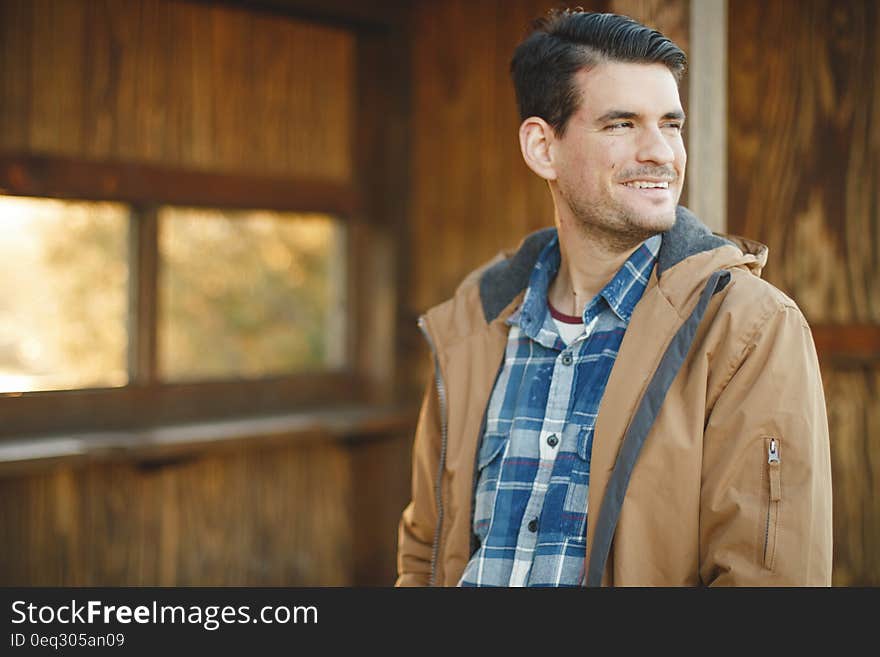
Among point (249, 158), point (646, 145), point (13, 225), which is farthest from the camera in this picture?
point (249, 158)

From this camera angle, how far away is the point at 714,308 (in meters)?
1.58

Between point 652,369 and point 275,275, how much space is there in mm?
2383

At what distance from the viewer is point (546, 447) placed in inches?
68.4

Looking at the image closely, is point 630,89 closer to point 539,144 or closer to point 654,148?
point 654,148

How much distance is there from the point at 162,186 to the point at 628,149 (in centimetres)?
213

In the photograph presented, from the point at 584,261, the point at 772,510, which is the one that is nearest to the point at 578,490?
the point at 772,510

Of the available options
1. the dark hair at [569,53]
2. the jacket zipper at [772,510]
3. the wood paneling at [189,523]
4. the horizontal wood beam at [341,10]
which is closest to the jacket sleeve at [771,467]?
the jacket zipper at [772,510]

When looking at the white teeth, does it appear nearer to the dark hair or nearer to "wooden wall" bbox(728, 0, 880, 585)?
the dark hair

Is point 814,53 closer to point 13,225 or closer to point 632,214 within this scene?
point 632,214

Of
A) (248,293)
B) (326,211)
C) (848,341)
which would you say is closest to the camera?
(848,341)

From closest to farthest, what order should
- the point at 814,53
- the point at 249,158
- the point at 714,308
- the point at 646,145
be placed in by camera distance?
the point at 714,308 < the point at 646,145 < the point at 814,53 < the point at 249,158

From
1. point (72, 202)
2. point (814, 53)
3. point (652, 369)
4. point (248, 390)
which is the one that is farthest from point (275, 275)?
point (652, 369)

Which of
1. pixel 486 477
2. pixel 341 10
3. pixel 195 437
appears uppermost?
pixel 341 10

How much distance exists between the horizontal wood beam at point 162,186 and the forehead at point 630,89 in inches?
80.2
